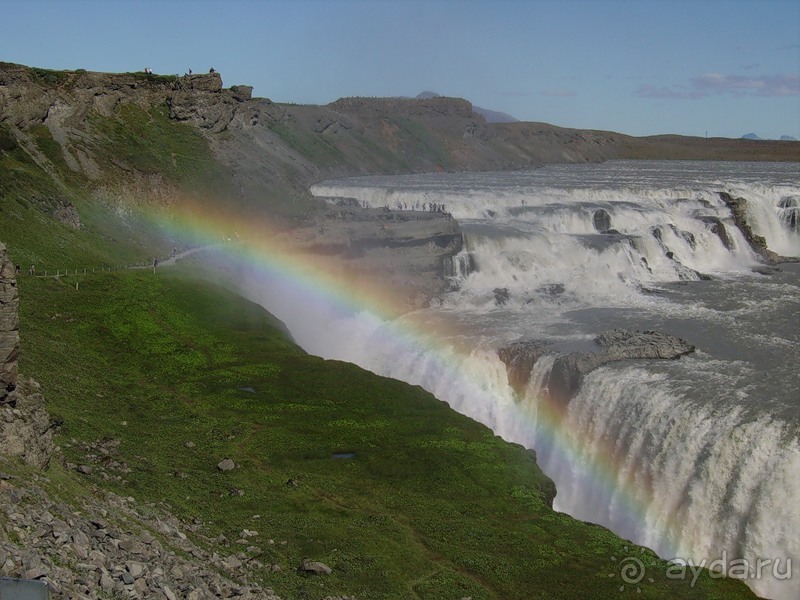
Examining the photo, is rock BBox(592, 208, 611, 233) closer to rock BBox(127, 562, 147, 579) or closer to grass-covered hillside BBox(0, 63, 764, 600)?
grass-covered hillside BBox(0, 63, 764, 600)

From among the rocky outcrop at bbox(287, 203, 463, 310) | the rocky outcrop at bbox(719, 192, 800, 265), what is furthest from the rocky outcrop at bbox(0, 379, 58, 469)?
the rocky outcrop at bbox(719, 192, 800, 265)

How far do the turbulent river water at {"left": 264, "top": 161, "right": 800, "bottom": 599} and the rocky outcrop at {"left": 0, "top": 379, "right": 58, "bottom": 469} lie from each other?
23.1 meters

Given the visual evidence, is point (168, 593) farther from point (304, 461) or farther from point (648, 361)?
point (648, 361)

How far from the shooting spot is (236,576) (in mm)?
22734

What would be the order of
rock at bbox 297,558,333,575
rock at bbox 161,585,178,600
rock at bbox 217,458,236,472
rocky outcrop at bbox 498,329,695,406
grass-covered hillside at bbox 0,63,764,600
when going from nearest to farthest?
rock at bbox 161,585,178,600, rock at bbox 297,558,333,575, grass-covered hillside at bbox 0,63,764,600, rock at bbox 217,458,236,472, rocky outcrop at bbox 498,329,695,406

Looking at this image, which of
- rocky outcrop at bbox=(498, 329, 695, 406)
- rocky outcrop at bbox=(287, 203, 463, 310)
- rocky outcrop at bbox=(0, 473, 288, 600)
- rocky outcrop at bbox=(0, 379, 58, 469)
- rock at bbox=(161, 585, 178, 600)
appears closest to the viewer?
rocky outcrop at bbox=(0, 473, 288, 600)

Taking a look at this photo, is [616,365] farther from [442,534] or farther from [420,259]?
[420,259]

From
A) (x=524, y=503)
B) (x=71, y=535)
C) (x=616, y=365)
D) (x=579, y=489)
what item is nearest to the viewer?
(x=71, y=535)

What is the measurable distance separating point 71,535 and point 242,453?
55.2 feet

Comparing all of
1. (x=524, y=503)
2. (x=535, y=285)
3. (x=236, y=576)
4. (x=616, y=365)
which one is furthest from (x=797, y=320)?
(x=236, y=576)

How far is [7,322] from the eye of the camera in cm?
2275

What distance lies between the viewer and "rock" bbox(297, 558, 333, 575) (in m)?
24.9

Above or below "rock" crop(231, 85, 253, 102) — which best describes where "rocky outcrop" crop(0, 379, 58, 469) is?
below

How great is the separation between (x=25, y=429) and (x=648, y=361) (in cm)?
3134
